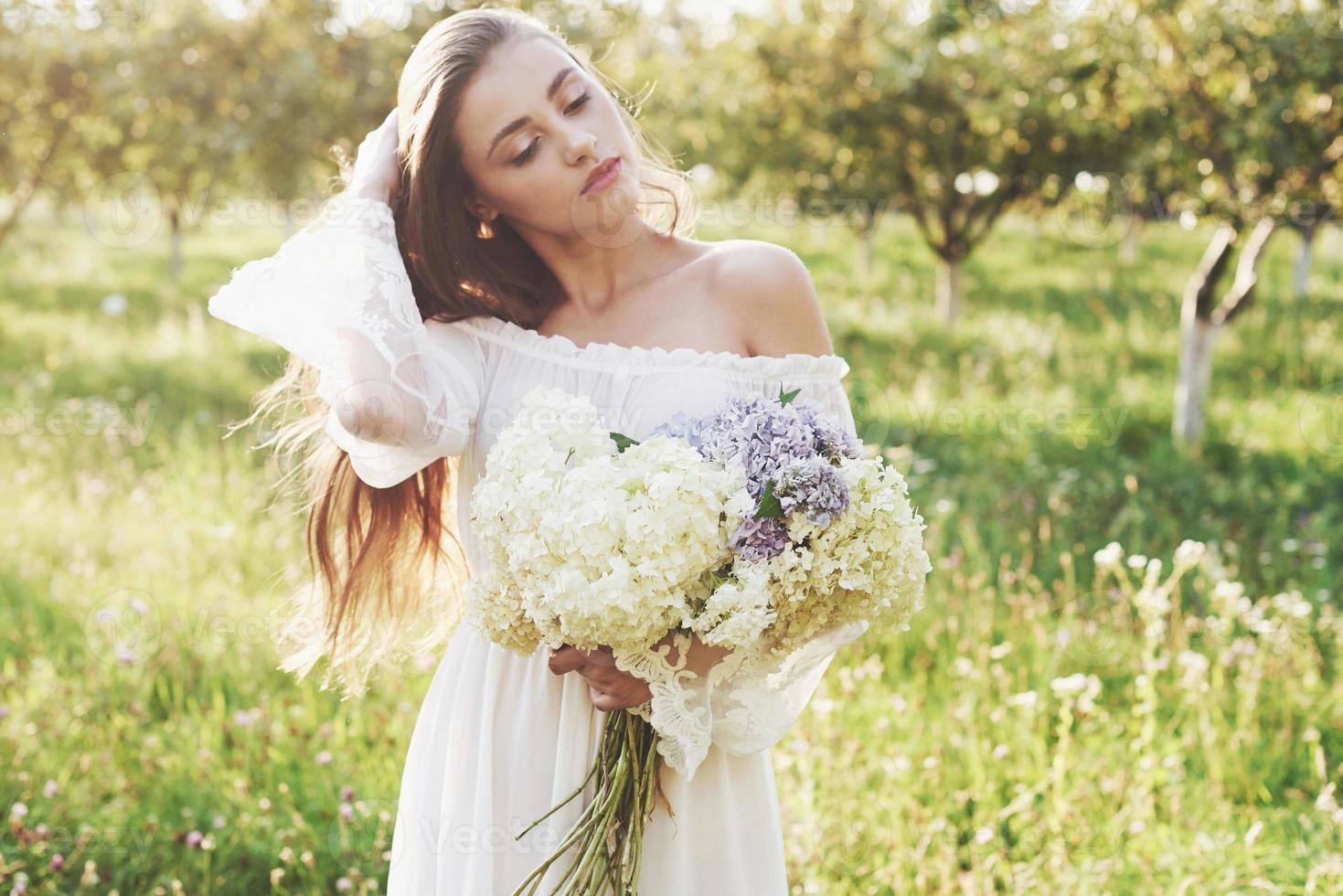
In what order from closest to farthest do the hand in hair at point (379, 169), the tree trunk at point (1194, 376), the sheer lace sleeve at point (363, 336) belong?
the sheer lace sleeve at point (363, 336) < the hand in hair at point (379, 169) < the tree trunk at point (1194, 376)

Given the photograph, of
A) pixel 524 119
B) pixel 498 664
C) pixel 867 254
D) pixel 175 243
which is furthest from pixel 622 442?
pixel 175 243

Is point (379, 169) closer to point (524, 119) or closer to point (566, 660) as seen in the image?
point (524, 119)

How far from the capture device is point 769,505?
1741mm

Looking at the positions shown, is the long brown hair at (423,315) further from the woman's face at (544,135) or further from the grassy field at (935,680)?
the grassy field at (935,680)

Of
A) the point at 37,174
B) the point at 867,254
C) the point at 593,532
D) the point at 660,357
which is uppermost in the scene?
the point at 867,254

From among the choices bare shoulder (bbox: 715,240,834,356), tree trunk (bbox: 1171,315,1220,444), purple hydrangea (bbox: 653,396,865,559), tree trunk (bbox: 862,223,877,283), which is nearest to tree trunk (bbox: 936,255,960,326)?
tree trunk (bbox: 862,223,877,283)

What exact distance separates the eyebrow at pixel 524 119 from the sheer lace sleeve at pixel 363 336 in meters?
0.28

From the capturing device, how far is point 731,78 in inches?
475

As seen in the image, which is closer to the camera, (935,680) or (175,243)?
(935,680)

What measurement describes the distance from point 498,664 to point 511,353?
668mm

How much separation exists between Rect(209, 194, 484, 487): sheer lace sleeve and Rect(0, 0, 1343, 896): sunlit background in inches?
38.7

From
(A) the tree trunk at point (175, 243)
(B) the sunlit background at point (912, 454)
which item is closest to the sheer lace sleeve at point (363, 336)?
(B) the sunlit background at point (912, 454)

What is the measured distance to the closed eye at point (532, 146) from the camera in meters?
2.26

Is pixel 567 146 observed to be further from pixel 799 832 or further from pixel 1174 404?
pixel 1174 404
